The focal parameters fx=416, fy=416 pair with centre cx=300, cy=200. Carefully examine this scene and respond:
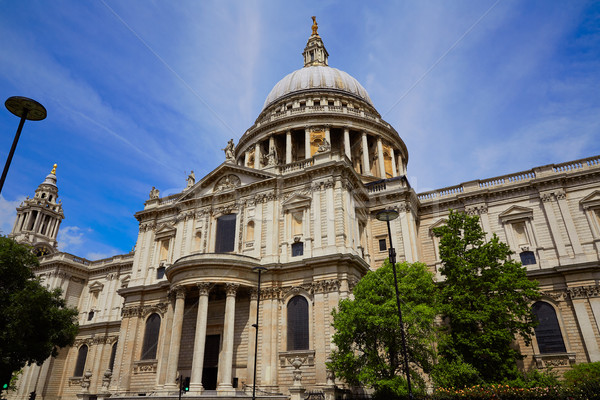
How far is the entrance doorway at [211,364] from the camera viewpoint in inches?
1134

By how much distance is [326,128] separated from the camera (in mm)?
48250

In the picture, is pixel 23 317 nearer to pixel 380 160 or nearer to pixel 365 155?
pixel 365 155

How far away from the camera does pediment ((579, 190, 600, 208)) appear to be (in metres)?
30.8

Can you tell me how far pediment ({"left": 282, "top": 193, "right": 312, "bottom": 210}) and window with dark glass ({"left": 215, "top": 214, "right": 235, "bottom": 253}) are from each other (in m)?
4.79

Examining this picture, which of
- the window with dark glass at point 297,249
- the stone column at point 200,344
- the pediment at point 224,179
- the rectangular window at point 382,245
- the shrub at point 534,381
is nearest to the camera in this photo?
the shrub at point 534,381

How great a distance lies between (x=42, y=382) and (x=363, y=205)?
38.0 m

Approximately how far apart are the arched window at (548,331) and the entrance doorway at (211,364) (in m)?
22.2

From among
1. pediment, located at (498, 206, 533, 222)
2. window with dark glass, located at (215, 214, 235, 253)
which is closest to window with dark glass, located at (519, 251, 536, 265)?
pediment, located at (498, 206, 533, 222)

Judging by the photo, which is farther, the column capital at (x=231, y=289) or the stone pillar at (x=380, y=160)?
the stone pillar at (x=380, y=160)

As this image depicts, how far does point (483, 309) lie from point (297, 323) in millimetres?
11384

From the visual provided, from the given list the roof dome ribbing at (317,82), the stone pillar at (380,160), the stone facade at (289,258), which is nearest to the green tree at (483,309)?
the stone facade at (289,258)

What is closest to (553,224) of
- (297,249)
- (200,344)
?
(297,249)

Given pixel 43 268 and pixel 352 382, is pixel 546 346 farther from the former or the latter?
pixel 43 268

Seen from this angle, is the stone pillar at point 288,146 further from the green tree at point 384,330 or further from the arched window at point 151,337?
the green tree at point 384,330
